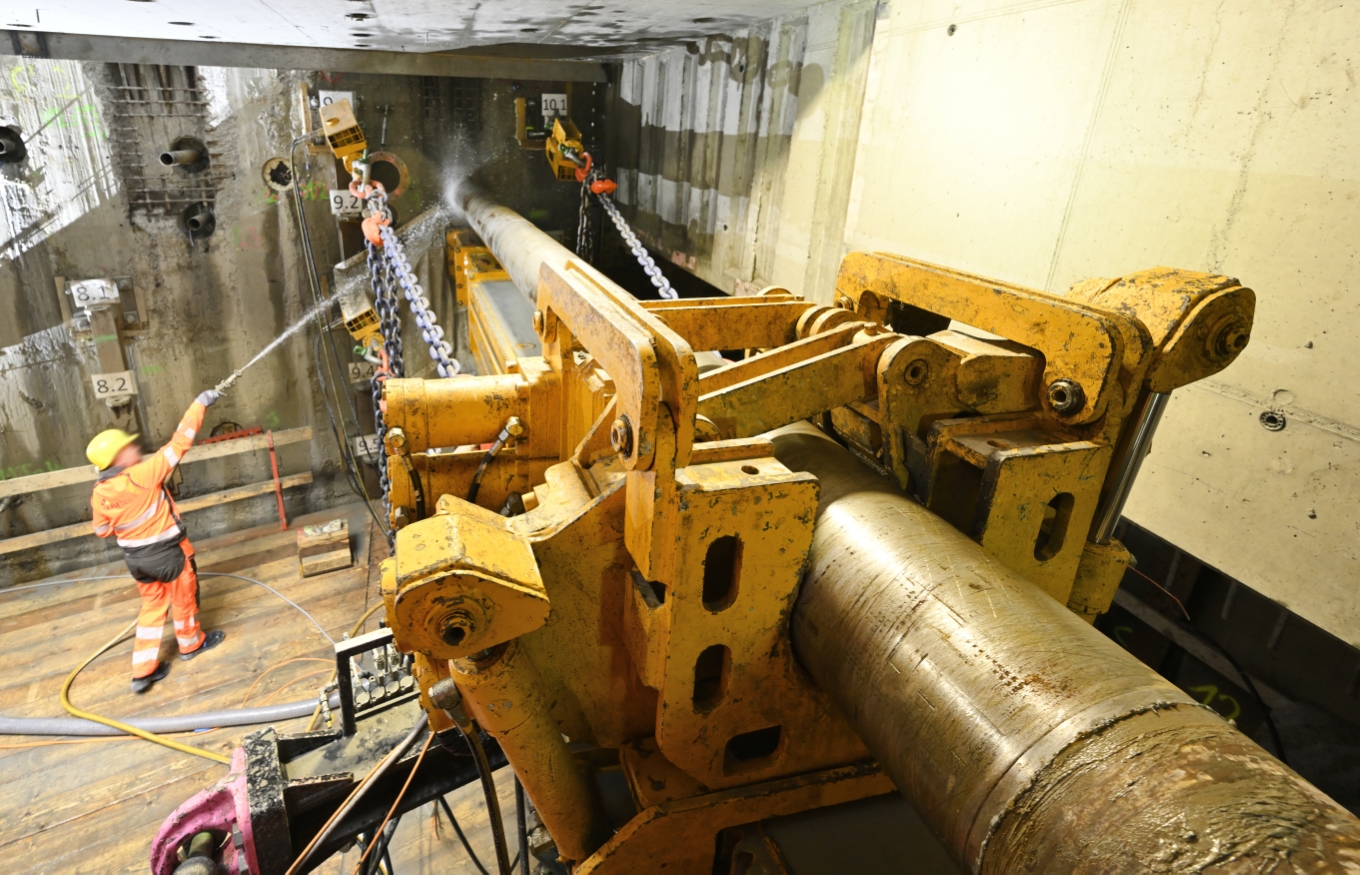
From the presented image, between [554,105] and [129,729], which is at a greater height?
[554,105]

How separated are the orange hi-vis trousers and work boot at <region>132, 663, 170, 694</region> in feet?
0.18

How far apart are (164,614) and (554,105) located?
5.41 meters

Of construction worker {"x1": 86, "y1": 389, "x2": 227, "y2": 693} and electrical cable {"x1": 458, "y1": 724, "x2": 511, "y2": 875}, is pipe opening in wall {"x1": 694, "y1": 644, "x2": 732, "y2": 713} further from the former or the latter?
construction worker {"x1": 86, "y1": 389, "x2": 227, "y2": 693}

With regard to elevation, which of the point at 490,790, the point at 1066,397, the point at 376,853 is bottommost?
the point at 376,853

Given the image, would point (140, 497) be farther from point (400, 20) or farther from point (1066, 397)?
point (1066, 397)

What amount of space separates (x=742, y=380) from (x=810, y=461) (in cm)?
28

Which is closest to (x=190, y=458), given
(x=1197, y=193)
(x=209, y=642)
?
(x=209, y=642)

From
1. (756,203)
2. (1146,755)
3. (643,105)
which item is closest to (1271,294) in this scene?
(1146,755)

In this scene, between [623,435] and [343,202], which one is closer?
[623,435]

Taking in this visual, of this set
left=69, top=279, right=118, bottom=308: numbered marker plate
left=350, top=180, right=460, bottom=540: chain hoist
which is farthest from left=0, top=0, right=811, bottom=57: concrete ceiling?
left=69, top=279, right=118, bottom=308: numbered marker plate

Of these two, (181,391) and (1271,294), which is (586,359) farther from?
(181,391)

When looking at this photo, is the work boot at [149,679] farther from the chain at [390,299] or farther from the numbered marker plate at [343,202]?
the numbered marker plate at [343,202]

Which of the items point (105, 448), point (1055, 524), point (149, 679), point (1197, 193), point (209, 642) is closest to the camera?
point (1055, 524)

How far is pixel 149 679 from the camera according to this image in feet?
16.2
